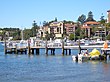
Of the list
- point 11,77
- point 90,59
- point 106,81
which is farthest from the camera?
point 90,59

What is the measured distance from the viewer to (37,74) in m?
64.1

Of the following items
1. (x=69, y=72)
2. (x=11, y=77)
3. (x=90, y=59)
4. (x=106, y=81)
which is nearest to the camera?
(x=106, y=81)

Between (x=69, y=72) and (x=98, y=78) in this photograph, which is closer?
(x=98, y=78)

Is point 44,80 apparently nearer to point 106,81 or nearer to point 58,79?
point 58,79

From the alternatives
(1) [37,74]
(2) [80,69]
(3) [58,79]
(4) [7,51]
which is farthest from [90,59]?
(4) [7,51]

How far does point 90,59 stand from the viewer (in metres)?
87.6

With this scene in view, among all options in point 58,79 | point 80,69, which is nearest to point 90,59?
point 80,69

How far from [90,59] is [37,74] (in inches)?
1004

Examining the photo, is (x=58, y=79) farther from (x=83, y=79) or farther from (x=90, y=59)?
(x=90, y=59)

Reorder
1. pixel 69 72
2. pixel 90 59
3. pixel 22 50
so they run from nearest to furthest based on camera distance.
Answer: pixel 69 72 < pixel 90 59 < pixel 22 50

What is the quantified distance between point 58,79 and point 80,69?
1446cm

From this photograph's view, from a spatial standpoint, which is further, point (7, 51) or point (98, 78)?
point (7, 51)

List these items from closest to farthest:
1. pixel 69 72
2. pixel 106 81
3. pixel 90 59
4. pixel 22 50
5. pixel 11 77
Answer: pixel 106 81
pixel 11 77
pixel 69 72
pixel 90 59
pixel 22 50

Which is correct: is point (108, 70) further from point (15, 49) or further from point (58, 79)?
point (15, 49)
